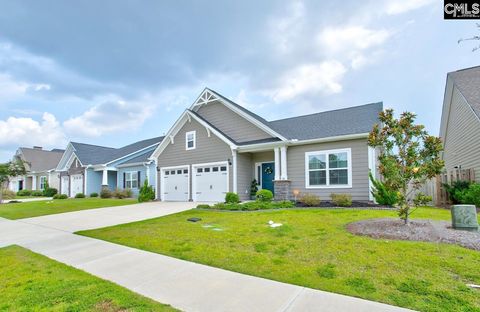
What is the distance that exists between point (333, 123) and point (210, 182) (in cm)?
837

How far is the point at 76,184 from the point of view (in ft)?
94.2

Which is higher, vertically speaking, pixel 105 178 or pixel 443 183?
pixel 105 178

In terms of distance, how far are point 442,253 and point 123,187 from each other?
2562cm

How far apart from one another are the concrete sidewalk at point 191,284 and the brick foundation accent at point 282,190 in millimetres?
9359

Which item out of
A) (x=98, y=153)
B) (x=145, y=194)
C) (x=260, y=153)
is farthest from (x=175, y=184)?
(x=98, y=153)

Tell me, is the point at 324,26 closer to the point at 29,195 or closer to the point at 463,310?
the point at 463,310

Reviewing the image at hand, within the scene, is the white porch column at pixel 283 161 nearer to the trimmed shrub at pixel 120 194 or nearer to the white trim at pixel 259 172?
the white trim at pixel 259 172

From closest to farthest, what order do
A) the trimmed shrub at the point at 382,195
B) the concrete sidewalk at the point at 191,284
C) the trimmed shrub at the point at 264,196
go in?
the concrete sidewalk at the point at 191,284 → the trimmed shrub at the point at 382,195 → the trimmed shrub at the point at 264,196

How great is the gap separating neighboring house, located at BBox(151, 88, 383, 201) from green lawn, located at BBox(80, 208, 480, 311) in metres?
5.74

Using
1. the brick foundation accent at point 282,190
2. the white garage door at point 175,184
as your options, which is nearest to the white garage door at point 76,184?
the white garage door at point 175,184

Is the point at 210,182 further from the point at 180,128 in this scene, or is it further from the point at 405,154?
the point at 405,154

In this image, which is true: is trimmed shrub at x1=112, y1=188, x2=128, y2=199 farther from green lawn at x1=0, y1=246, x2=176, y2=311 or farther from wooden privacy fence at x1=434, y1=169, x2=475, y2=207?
wooden privacy fence at x1=434, y1=169, x2=475, y2=207

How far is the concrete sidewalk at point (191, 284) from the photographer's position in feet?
10.5

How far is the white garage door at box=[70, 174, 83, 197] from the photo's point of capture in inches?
1105
